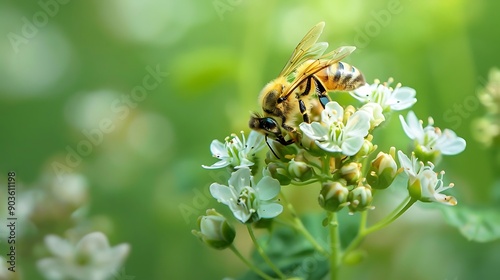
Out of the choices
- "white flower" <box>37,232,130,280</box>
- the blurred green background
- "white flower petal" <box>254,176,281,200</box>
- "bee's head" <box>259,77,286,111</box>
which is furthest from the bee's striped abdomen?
"white flower" <box>37,232,130,280</box>

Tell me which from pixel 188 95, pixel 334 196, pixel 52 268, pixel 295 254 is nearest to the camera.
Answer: pixel 334 196

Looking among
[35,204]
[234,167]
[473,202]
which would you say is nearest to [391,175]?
[234,167]

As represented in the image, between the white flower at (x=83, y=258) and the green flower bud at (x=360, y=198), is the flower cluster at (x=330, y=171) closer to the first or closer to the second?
the green flower bud at (x=360, y=198)

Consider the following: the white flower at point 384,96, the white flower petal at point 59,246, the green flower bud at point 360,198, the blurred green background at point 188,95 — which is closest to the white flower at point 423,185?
the green flower bud at point 360,198

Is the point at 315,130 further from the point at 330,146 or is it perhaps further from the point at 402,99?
the point at 402,99

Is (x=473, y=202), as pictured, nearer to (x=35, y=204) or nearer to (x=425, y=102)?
(x=425, y=102)

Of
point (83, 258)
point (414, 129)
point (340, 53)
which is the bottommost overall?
point (414, 129)

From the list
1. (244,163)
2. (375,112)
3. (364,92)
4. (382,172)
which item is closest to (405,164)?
(382,172)
